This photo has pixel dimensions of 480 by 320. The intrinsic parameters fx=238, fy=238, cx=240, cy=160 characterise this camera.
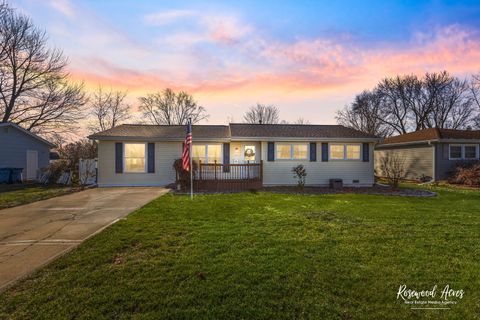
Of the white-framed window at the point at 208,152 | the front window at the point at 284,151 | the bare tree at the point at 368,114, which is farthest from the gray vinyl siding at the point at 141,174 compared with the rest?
the bare tree at the point at 368,114

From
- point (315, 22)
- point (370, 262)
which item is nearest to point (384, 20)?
point (315, 22)

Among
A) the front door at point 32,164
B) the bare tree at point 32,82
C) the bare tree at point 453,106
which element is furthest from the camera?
the bare tree at point 453,106

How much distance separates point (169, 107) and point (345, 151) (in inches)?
1181

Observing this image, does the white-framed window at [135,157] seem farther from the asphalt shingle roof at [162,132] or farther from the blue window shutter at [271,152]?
the blue window shutter at [271,152]

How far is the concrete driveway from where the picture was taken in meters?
3.52

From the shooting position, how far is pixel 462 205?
7.85 meters

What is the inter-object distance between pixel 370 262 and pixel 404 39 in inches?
490

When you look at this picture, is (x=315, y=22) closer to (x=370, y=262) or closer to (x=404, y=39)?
(x=404, y=39)

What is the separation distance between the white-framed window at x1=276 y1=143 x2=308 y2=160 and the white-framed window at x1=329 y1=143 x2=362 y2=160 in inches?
60.9

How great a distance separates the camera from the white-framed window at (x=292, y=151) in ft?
43.5

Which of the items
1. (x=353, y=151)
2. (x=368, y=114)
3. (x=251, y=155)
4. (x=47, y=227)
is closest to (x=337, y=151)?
(x=353, y=151)

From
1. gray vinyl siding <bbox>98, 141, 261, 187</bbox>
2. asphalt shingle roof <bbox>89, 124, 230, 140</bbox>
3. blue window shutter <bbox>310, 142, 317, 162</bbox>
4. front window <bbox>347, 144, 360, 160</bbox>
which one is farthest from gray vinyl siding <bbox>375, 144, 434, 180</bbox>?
asphalt shingle roof <bbox>89, 124, 230, 140</bbox>

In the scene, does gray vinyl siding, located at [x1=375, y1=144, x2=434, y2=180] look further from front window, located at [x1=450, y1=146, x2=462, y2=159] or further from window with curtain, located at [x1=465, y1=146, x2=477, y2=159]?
window with curtain, located at [x1=465, y1=146, x2=477, y2=159]

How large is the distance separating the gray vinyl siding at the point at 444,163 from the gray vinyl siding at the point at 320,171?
678 cm
